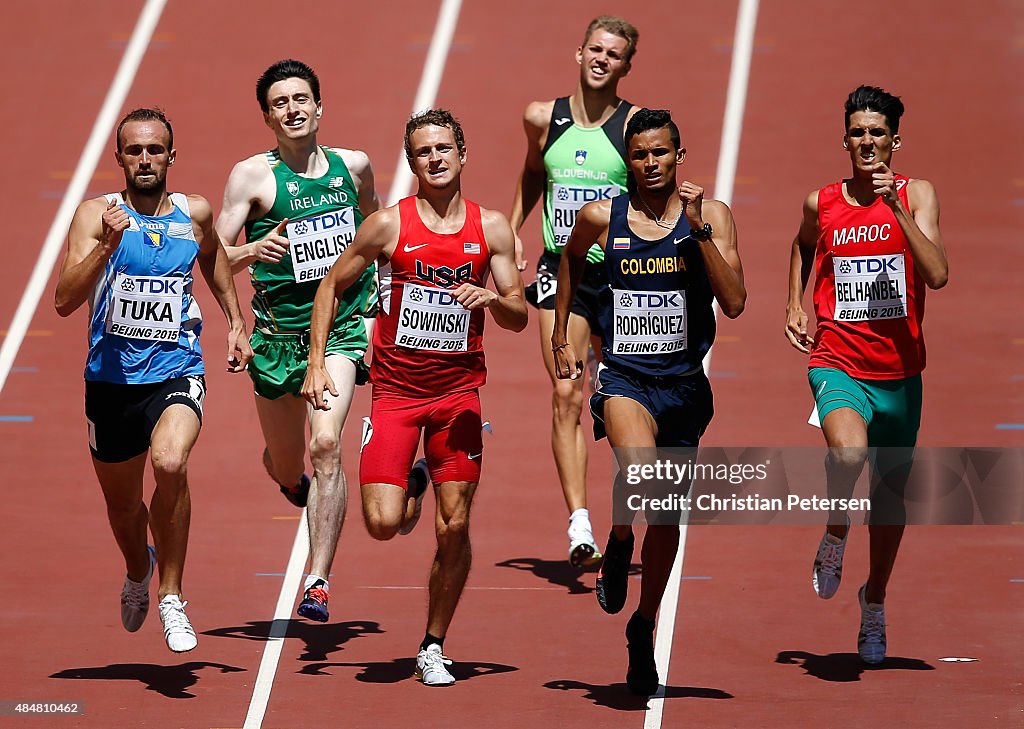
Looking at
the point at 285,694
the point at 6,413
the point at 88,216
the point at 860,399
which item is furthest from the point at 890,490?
the point at 6,413

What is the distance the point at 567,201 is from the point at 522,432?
7.45ft

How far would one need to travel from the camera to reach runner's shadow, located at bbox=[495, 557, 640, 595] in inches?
434

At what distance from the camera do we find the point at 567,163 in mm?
11508

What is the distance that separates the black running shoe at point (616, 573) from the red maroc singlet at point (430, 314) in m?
0.97

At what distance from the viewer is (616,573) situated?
365 inches

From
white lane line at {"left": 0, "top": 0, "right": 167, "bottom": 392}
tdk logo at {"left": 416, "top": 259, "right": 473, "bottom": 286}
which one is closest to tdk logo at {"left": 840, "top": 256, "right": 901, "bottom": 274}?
tdk logo at {"left": 416, "top": 259, "right": 473, "bottom": 286}

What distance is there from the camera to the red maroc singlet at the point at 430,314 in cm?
928

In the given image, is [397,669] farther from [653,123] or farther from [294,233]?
[653,123]

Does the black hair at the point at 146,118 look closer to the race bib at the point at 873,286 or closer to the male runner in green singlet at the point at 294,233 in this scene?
the male runner in green singlet at the point at 294,233

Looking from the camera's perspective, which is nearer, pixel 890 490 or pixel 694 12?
pixel 890 490

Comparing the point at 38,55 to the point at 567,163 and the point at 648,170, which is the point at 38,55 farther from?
the point at 648,170

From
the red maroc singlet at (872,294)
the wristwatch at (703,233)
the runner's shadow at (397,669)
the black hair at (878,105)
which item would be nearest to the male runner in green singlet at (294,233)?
the runner's shadow at (397,669)

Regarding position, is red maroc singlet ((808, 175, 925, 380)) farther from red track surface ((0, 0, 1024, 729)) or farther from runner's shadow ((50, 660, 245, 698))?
runner's shadow ((50, 660, 245, 698))

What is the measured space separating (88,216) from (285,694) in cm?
225
